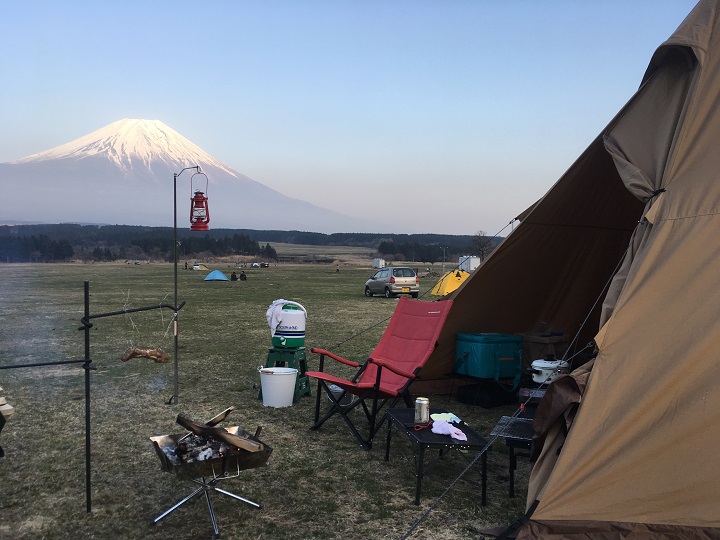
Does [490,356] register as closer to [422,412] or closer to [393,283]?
[422,412]

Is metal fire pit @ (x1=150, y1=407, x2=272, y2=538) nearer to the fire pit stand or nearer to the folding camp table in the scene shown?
the fire pit stand

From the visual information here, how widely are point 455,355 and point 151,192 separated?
88882mm

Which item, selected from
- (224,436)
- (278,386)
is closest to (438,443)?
(224,436)

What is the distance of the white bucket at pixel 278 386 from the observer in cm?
589

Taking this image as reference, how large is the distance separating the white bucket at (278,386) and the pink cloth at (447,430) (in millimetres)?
2243

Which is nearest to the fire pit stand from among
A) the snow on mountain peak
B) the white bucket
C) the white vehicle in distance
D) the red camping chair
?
the red camping chair

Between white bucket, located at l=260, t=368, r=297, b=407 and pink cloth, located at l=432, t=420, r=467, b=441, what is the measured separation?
224cm

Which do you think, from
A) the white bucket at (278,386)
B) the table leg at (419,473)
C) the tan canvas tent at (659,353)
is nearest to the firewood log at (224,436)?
the table leg at (419,473)

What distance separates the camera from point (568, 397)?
3.26m

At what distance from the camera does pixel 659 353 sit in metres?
3.21

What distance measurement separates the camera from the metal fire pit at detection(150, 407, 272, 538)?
3.39 m

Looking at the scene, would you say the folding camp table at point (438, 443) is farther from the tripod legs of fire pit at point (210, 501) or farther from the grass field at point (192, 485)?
the tripod legs of fire pit at point (210, 501)

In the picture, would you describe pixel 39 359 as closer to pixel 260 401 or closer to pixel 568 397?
pixel 260 401

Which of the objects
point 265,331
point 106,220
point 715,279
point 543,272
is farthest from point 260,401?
point 106,220
